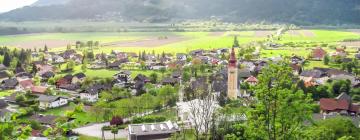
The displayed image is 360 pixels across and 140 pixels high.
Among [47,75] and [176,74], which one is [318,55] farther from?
[47,75]

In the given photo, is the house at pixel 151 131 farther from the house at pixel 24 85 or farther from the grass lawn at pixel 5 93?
the house at pixel 24 85

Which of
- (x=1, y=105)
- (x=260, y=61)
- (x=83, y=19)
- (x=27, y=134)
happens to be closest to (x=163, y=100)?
(x=1, y=105)

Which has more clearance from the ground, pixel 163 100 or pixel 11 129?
pixel 11 129

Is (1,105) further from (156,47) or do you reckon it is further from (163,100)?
(156,47)

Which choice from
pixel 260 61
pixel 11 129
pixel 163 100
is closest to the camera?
pixel 11 129

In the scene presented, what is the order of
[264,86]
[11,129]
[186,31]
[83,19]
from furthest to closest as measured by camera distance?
[83,19], [186,31], [264,86], [11,129]

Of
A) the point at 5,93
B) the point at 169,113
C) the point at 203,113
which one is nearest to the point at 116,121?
the point at 169,113

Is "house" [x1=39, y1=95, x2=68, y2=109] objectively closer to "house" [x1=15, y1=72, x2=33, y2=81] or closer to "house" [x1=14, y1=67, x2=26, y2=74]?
"house" [x1=15, y1=72, x2=33, y2=81]

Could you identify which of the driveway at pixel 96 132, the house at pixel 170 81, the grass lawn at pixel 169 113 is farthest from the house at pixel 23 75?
the driveway at pixel 96 132
